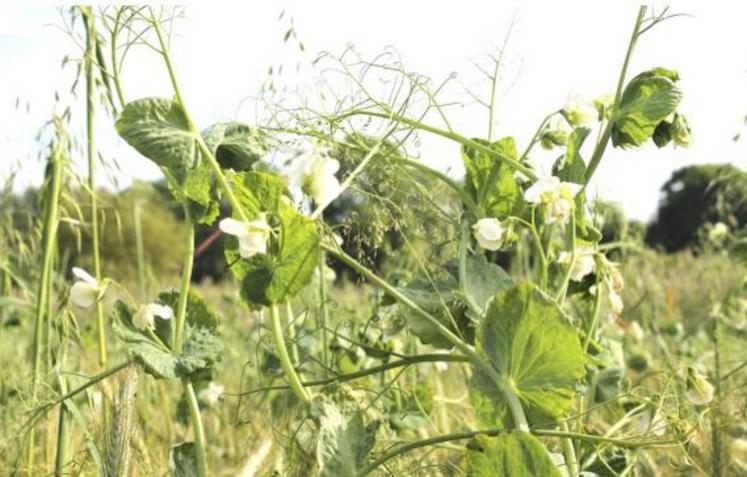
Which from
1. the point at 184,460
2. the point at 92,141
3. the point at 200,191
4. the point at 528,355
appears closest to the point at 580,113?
the point at 528,355

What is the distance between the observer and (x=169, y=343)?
47.1 inches

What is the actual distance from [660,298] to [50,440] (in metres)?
3.12

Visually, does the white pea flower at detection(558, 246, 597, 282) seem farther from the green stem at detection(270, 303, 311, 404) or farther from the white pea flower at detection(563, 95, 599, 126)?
the green stem at detection(270, 303, 311, 404)

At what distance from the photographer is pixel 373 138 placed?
1.28 m

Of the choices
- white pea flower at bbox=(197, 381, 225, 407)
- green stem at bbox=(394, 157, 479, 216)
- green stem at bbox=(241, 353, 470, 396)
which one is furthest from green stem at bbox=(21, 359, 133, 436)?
white pea flower at bbox=(197, 381, 225, 407)

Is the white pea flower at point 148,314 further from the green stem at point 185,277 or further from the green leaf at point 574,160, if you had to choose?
the green leaf at point 574,160

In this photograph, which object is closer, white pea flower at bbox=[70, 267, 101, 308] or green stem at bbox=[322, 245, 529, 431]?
green stem at bbox=[322, 245, 529, 431]

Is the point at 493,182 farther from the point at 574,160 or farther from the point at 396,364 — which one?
the point at 396,364

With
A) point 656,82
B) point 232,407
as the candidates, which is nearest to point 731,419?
point 656,82

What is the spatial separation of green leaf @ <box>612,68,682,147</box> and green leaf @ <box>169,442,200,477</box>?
25.1 inches

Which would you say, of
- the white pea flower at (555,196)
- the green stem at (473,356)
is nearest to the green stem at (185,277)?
the green stem at (473,356)

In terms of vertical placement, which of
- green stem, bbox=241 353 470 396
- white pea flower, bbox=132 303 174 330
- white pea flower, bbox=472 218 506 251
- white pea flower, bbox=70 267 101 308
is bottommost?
green stem, bbox=241 353 470 396

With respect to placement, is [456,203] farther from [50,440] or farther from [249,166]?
[50,440]

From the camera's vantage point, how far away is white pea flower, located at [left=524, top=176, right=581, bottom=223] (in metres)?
1.09
